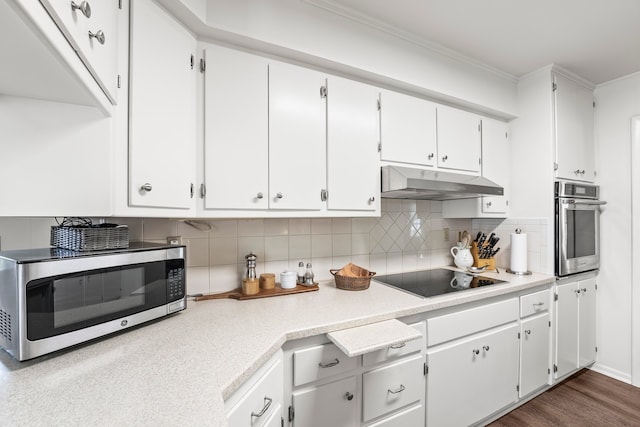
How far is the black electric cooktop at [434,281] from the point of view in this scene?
5.50 ft

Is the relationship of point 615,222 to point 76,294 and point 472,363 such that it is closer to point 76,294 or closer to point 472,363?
point 472,363

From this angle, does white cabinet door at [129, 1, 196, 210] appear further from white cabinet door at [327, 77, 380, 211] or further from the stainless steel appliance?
the stainless steel appliance

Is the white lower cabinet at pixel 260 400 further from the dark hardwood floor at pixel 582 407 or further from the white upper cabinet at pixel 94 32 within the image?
the dark hardwood floor at pixel 582 407

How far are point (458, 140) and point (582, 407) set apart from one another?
2.11m

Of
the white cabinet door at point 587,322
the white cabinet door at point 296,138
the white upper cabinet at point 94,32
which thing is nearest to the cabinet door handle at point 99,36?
the white upper cabinet at point 94,32

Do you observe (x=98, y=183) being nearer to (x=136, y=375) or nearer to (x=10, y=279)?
(x=10, y=279)

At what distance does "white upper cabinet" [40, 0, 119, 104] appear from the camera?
1.87 ft

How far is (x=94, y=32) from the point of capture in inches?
28.4

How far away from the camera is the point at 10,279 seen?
0.73m

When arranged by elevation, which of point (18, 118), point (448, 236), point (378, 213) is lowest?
point (448, 236)

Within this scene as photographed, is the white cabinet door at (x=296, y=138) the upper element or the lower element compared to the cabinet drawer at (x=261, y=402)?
upper

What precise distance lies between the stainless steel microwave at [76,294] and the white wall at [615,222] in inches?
132

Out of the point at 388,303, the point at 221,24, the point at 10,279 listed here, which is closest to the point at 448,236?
the point at 388,303

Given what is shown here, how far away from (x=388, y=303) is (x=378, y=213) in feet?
1.82
